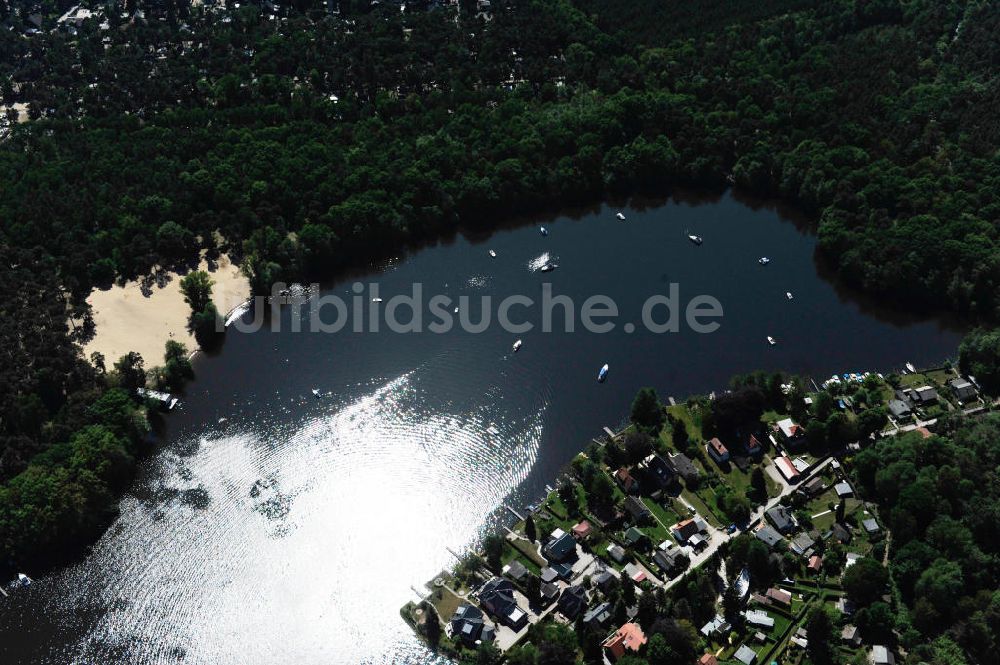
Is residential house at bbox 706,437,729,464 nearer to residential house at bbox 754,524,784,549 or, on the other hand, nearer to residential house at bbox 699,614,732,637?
residential house at bbox 754,524,784,549

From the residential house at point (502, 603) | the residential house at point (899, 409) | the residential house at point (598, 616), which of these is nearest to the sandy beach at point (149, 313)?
the residential house at point (502, 603)

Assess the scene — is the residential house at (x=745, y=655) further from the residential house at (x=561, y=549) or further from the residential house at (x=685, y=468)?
the residential house at (x=685, y=468)

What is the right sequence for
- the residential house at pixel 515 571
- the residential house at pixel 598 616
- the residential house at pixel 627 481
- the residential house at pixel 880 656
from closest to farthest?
the residential house at pixel 880 656
the residential house at pixel 598 616
the residential house at pixel 515 571
the residential house at pixel 627 481

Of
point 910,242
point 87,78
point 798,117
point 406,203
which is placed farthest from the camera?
point 87,78

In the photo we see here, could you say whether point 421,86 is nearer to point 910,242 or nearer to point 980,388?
point 910,242

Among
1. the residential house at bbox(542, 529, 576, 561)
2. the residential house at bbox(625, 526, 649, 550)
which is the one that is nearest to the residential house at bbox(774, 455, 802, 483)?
the residential house at bbox(625, 526, 649, 550)

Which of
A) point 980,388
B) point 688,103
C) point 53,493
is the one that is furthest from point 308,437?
point 688,103

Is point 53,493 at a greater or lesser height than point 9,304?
lesser
